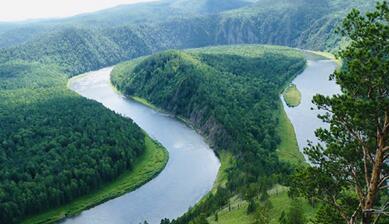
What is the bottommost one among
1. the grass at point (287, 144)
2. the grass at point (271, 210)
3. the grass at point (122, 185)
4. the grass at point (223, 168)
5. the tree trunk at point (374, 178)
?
the grass at point (122, 185)

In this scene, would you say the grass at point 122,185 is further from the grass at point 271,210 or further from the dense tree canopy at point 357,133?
the dense tree canopy at point 357,133

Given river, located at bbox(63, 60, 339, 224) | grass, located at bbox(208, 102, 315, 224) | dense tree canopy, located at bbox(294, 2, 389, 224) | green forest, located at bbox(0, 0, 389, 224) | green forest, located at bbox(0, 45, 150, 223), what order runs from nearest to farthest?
dense tree canopy, located at bbox(294, 2, 389, 224), green forest, located at bbox(0, 0, 389, 224), grass, located at bbox(208, 102, 315, 224), river, located at bbox(63, 60, 339, 224), green forest, located at bbox(0, 45, 150, 223)

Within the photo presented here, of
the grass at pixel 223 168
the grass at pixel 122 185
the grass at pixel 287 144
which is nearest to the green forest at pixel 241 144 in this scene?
the grass at pixel 223 168

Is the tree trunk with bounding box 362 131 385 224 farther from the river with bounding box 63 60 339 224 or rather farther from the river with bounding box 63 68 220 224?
the river with bounding box 63 68 220 224

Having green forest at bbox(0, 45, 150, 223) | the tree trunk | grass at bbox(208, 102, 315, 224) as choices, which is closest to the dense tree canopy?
the tree trunk

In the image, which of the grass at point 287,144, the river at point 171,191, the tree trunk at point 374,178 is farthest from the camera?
the grass at point 287,144

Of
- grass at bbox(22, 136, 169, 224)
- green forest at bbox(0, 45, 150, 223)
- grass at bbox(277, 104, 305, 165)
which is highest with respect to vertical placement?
grass at bbox(277, 104, 305, 165)

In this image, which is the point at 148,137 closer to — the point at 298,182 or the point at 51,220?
the point at 51,220

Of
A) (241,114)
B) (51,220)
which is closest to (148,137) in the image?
(241,114)

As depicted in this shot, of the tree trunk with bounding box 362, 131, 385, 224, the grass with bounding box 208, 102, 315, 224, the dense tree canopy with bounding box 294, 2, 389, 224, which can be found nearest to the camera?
the dense tree canopy with bounding box 294, 2, 389, 224
